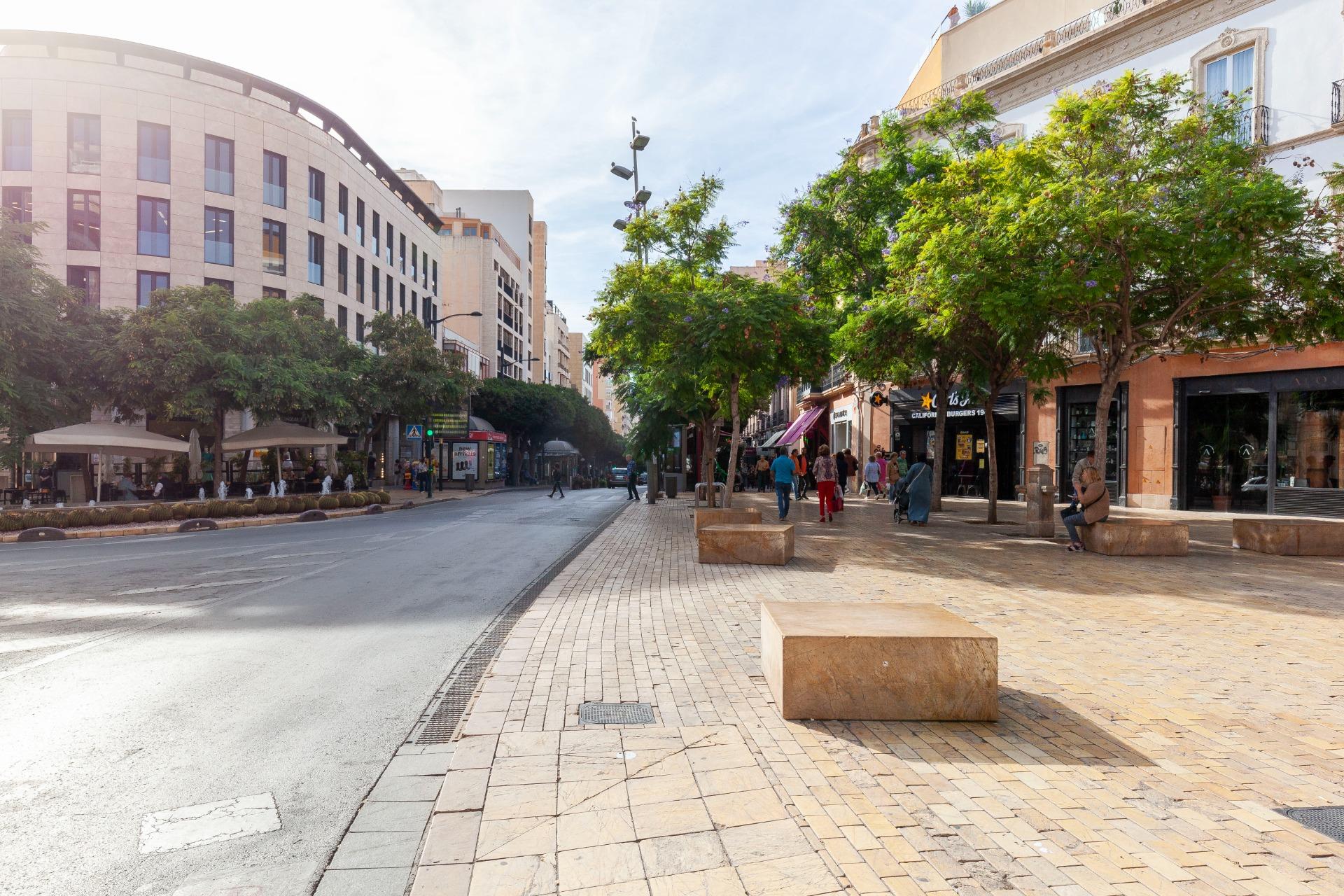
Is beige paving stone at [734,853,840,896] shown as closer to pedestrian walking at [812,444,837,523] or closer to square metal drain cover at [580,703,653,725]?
square metal drain cover at [580,703,653,725]

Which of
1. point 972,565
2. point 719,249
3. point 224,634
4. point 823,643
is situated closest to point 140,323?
point 719,249

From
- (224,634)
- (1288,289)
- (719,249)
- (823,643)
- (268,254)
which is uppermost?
(268,254)

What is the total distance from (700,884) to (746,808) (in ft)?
1.93

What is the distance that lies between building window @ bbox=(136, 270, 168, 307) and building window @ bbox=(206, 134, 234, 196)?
410 cm

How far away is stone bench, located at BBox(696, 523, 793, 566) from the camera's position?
1128 cm

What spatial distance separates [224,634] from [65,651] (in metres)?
1.07

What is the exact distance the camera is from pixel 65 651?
6.49 m

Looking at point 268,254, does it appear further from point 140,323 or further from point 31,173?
point 140,323

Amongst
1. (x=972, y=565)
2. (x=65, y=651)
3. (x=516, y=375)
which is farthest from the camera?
(x=516, y=375)

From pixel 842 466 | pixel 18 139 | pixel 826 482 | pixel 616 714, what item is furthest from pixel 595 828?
pixel 18 139

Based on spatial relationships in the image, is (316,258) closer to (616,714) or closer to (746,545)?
(746,545)

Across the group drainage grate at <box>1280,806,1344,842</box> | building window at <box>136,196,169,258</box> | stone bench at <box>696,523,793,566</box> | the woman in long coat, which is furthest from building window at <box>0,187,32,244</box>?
drainage grate at <box>1280,806,1344,842</box>

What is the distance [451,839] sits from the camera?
3.27 m

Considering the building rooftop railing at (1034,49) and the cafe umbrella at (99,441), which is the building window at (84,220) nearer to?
the cafe umbrella at (99,441)
